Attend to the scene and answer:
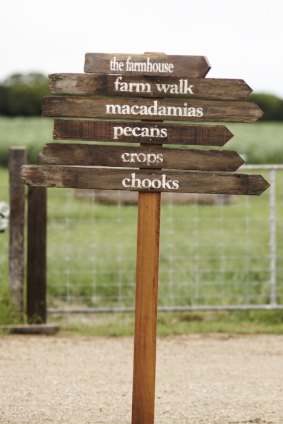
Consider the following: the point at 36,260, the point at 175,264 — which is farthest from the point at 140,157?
the point at 175,264

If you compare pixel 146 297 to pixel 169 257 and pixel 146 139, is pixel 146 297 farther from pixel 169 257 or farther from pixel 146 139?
pixel 169 257

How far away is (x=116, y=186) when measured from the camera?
19.2 ft

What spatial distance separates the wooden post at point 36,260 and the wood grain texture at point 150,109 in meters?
4.15

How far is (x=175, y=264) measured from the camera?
1277 cm

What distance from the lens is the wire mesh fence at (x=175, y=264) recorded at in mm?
10820

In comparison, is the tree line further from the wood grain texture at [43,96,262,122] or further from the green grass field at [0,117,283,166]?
the wood grain texture at [43,96,262,122]

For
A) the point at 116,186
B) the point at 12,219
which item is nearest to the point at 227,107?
the point at 116,186

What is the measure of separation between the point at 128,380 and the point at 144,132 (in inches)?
109

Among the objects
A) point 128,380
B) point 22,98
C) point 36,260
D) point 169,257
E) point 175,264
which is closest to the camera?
point 128,380

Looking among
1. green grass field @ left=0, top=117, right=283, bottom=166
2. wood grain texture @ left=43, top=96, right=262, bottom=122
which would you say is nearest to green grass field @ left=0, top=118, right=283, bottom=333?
wood grain texture @ left=43, top=96, right=262, bottom=122

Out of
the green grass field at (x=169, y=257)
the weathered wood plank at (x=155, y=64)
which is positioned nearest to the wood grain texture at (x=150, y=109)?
the weathered wood plank at (x=155, y=64)

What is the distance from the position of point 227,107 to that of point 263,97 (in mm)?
64525

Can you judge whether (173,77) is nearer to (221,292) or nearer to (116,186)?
(116,186)

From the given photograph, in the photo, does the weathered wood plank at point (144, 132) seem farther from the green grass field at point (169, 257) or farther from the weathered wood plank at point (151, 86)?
the green grass field at point (169, 257)
